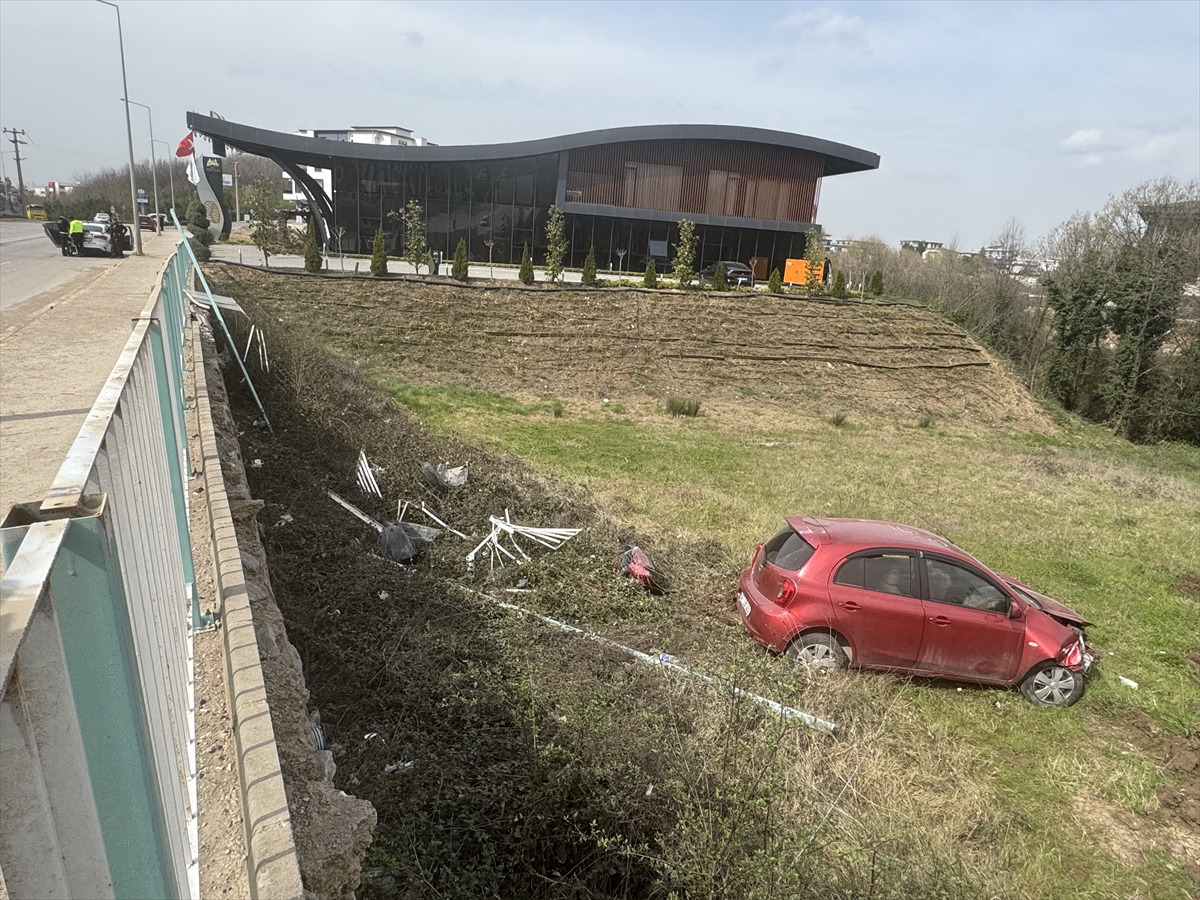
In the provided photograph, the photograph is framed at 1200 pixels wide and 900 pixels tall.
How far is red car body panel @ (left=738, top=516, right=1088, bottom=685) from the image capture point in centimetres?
717

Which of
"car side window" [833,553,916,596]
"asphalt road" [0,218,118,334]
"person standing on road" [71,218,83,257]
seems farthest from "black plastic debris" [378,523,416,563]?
"person standing on road" [71,218,83,257]

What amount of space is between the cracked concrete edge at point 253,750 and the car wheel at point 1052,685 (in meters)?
7.15

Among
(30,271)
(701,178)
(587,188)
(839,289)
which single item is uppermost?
(701,178)

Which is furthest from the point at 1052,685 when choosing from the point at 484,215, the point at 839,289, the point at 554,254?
the point at 484,215

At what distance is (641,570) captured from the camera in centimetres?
832

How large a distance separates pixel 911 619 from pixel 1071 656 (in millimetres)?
1665

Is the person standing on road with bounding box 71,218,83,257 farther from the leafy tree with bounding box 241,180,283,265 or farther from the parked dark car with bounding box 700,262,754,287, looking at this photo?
the parked dark car with bounding box 700,262,754,287

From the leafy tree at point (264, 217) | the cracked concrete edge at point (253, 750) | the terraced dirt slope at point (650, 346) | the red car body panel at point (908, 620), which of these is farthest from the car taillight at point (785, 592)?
the leafy tree at point (264, 217)

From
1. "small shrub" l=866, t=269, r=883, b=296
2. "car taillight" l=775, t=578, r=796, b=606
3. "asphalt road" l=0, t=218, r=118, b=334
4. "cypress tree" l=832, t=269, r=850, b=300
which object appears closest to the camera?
"car taillight" l=775, t=578, r=796, b=606

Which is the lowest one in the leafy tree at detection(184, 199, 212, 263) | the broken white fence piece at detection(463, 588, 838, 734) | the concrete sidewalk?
the broken white fence piece at detection(463, 588, 838, 734)

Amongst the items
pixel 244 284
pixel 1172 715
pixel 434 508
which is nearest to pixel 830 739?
pixel 1172 715

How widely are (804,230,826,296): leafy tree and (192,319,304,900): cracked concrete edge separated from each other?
3363 cm

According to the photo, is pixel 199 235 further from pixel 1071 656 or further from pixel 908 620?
pixel 1071 656

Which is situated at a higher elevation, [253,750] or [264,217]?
[264,217]
